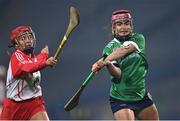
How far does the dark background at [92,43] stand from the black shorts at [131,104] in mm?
3651

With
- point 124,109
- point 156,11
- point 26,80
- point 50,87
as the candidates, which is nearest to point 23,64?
point 26,80

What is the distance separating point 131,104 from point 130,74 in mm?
254

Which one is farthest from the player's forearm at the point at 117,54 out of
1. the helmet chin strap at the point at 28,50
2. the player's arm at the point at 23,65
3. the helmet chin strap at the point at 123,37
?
the helmet chin strap at the point at 28,50

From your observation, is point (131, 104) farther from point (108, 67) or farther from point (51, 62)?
point (51, 62)

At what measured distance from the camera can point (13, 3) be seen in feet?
31.1

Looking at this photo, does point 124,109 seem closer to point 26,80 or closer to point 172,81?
point 26,80

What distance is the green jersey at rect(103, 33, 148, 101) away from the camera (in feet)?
18.2

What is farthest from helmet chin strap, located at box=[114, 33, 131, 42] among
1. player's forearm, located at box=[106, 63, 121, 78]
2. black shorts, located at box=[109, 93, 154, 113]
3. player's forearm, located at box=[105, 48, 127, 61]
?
black shorts, located at box=[109, 93, 154, 113]

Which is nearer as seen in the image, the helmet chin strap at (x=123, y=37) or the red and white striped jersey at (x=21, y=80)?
the helmet chin strap at (x=123, y=37)

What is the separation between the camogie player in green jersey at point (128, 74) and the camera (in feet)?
18.1

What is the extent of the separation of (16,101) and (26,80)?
0.65 feet

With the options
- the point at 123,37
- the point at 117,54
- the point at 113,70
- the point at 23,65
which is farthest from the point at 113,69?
the point at 23,65

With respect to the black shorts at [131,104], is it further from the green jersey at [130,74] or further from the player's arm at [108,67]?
the player's arm at [108,67]

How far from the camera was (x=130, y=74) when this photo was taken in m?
5.54
